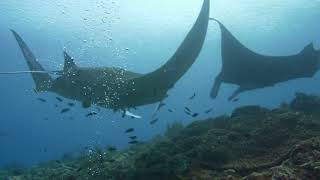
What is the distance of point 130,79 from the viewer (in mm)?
8391

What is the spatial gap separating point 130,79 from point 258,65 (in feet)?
16.0

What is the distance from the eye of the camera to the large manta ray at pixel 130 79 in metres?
8.40

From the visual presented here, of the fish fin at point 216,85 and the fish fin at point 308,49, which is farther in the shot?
the fish fin at point 216,85

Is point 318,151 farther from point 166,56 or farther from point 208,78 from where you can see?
point 208,78

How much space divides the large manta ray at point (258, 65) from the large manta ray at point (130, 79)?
9.03ft

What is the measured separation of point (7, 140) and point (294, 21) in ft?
261

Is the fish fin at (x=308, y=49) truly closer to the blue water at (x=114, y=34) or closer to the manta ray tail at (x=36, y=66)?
the blue water at (x=114, y=34)

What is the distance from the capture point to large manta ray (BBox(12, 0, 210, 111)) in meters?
8.40

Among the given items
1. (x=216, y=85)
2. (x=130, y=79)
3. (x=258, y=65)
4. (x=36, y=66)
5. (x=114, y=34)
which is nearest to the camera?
(x=130, y=79)

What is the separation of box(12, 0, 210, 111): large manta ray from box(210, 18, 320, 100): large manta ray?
2.75 metres

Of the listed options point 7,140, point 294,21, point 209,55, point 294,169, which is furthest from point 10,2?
point 7,140

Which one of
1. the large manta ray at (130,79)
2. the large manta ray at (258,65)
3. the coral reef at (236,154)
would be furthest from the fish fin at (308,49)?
the large manta ray at (130,79)

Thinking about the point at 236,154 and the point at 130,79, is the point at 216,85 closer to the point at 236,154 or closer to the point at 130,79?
the point at 130,79

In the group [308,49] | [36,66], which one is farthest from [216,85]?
[36,66]
